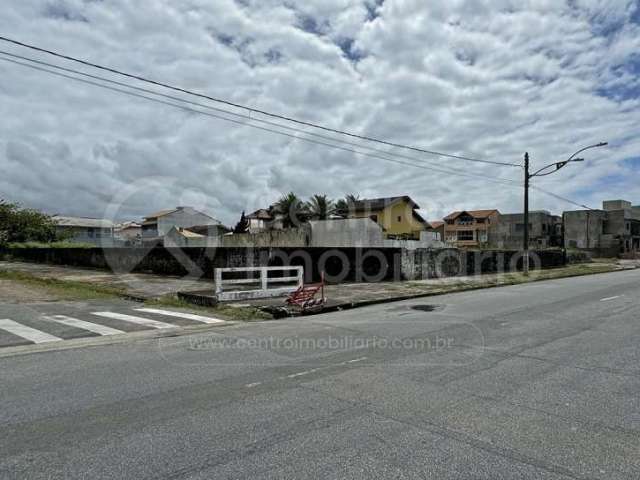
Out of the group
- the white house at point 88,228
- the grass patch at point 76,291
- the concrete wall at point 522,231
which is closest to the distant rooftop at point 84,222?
the white house at point 88,228

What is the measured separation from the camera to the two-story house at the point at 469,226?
282 feet

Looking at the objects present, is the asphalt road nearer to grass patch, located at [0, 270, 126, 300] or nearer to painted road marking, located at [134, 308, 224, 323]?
painted road marking, located at [134, 308, 224, 323]

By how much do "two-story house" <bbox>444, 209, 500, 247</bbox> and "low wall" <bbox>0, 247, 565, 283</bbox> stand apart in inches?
2302

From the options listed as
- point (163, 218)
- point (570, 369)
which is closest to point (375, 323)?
point (570, 369)

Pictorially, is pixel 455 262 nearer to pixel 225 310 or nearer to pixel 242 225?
pixel 225 310

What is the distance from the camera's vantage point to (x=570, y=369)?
5816mm

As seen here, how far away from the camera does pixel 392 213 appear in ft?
200

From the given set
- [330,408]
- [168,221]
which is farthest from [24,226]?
[330,408]

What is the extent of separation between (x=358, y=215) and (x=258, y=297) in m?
49.6

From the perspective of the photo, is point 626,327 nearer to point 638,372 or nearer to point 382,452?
point 638,372

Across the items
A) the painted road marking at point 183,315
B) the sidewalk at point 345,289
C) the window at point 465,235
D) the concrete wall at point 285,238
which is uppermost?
the window at point 465,235

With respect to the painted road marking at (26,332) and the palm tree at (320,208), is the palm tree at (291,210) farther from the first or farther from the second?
the painted road marking at (26,332)

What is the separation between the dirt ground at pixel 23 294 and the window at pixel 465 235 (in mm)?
82532

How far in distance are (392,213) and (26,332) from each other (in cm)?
5504
